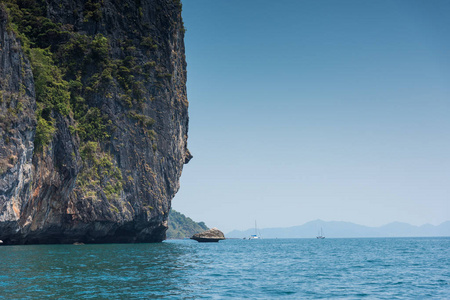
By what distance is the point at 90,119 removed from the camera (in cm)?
6019

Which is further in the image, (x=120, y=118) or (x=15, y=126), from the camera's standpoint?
(x=120, y=118)

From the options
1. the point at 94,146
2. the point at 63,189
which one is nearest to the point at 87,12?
the point at 94,146

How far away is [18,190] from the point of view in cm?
3984

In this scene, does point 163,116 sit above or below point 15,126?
above

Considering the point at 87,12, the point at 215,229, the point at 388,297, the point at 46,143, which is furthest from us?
the point at 215,229

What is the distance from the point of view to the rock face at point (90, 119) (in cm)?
4219

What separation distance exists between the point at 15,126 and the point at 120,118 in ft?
78.3

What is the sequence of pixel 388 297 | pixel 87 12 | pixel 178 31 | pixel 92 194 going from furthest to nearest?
pixel 178 31 < pixel 87 12 < pixel 92 194 < pixel 388 297

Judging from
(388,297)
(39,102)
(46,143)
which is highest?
(39,102)

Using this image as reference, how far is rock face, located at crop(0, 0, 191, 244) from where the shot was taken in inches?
1661

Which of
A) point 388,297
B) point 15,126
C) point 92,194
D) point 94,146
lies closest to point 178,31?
point 94,146

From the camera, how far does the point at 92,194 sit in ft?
183

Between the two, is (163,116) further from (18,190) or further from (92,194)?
(18,190)

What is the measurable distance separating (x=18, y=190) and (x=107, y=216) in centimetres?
1821
